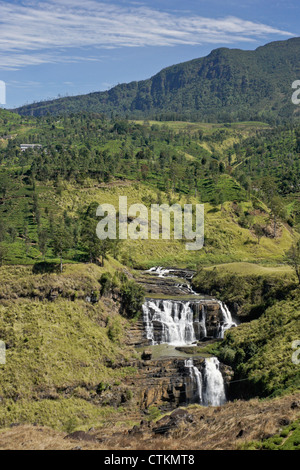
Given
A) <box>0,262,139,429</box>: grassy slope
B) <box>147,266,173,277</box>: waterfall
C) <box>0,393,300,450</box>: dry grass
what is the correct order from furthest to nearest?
<box>147,266,173,277</box>: waterfall
<box>0,262,139,429</box>: grassy slope
<box>0,393,300,450</box>: dry grass

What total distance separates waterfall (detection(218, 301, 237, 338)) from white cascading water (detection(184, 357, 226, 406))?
41.0ft

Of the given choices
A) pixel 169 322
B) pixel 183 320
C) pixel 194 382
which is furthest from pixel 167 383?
pixel 183 320

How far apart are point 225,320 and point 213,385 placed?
685 inches

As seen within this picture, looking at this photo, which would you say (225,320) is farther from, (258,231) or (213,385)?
(258,231)

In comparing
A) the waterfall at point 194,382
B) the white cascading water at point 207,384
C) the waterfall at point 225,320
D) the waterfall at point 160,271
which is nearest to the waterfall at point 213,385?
the white cascading water at point 207,384

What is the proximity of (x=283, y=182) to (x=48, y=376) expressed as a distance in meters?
150

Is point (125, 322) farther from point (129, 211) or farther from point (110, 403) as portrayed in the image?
point (129, 211)

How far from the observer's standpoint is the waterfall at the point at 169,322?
2800 inches

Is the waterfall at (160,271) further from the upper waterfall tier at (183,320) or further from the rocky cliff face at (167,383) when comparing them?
the rocky cliff face at (167,383)

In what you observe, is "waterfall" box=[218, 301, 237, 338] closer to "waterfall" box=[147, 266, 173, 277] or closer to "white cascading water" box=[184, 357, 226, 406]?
"white cascading water" box=[184, 357, 226, 406]

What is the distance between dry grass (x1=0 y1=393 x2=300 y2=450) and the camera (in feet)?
115

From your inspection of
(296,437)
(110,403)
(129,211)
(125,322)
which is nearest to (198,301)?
(125,322)

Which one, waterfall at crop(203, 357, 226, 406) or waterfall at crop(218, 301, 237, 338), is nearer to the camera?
waterfall at crop(203, 357, 226, 406)

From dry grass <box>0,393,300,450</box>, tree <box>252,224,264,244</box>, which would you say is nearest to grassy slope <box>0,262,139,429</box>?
dry grass <box>0,393,300,450</box>
